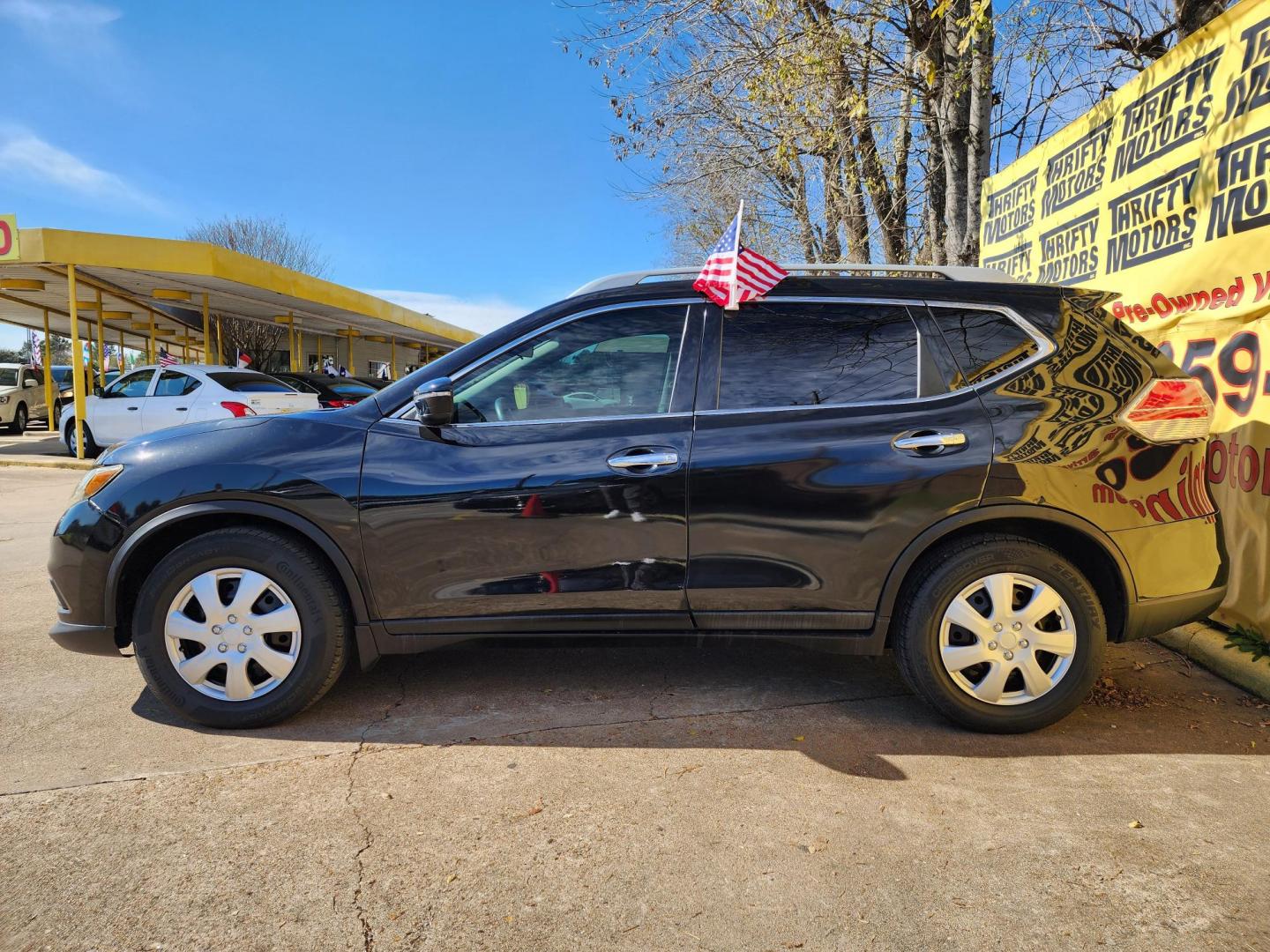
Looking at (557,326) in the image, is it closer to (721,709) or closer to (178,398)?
(721,709)

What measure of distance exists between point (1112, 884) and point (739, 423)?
1909 mm

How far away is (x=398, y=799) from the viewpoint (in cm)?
274

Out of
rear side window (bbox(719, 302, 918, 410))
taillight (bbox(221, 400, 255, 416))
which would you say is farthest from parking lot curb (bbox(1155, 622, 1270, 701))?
taillight (bbox(221, 400, 255, 416))

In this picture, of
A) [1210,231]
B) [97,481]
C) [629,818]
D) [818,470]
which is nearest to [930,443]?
[818,470]

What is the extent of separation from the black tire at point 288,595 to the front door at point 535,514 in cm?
23

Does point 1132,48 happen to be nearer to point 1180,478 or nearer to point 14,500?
point 1180,478

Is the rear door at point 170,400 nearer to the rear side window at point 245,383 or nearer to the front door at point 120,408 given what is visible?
the front door at point 120,408

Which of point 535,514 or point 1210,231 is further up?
point 1210,231

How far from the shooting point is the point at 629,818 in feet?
8.61

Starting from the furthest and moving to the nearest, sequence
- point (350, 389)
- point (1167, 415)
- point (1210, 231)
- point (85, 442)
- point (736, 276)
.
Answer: point (350, 389) < point (85, 442) < point (1210, 231) < point (736, 276) < point (1167, 415)

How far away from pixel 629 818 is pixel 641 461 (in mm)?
1287

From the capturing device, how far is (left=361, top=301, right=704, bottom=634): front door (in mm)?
3146

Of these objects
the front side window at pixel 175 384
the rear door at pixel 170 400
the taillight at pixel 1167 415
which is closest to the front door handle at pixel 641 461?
the taillight at pixel 1167 415

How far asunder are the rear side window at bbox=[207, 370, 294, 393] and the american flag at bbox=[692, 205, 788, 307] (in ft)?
→ 36.0
